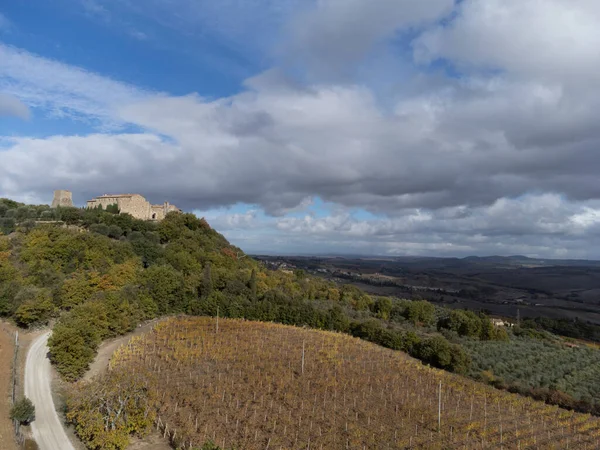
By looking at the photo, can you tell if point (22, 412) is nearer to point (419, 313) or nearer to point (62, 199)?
point (419, 313)

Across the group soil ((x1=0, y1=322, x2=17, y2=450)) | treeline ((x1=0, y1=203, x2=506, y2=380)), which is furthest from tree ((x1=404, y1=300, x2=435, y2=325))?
soil ((x1=0, y1=322, x2=17, y2=450))

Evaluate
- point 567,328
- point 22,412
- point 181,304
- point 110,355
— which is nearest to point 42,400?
point 22,412

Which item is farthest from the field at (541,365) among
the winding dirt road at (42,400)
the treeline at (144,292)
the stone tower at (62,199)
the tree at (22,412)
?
the stone tower at (62,199)

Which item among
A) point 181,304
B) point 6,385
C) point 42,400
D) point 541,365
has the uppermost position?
point 181,304

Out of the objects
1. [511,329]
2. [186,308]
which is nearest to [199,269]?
[186,308]

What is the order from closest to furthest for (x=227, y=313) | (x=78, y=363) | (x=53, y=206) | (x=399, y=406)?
(x=399, y=406) < (x=78, y=363) < (x=227, y=313) < (x=53, y=206)

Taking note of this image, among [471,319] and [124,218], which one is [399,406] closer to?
[471,319]

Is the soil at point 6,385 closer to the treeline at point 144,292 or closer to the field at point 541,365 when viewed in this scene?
the treeline at point 144,292
